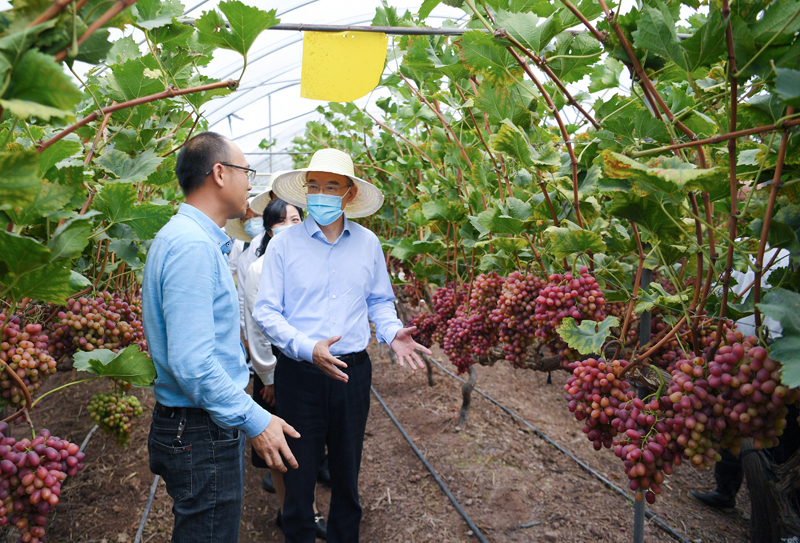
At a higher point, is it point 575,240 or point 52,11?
point 52,11

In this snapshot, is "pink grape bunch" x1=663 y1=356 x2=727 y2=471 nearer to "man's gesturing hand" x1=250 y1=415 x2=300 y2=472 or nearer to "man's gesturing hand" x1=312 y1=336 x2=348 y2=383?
"man's gesturing hand" x1=250 y1=415 x2=300 y2=472

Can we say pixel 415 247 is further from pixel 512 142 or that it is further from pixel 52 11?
pixel 52 11

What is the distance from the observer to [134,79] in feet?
5.05

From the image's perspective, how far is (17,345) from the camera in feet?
4.26

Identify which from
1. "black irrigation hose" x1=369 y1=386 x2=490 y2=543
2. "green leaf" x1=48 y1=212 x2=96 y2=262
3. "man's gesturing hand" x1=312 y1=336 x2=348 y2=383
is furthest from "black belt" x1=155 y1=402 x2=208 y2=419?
"black irrigation hose" x1=369 y1=386 x2=490 y2=543

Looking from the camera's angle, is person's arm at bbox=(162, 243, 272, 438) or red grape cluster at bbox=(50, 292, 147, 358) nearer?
person's arm at bbox=(162, 243, 272, 438)

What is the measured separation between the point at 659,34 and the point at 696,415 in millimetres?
740

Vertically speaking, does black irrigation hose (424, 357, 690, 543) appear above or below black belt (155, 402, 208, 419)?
below

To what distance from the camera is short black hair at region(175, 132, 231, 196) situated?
4.94 feet

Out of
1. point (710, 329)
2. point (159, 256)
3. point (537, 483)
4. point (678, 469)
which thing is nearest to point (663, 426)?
point (710, 329)

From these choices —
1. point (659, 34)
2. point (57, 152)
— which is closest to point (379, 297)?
point (57, 152)

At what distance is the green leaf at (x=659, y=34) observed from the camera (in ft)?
3.11

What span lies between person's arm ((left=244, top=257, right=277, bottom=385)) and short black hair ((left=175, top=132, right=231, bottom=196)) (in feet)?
3.64

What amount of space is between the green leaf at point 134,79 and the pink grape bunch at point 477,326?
1.39m
